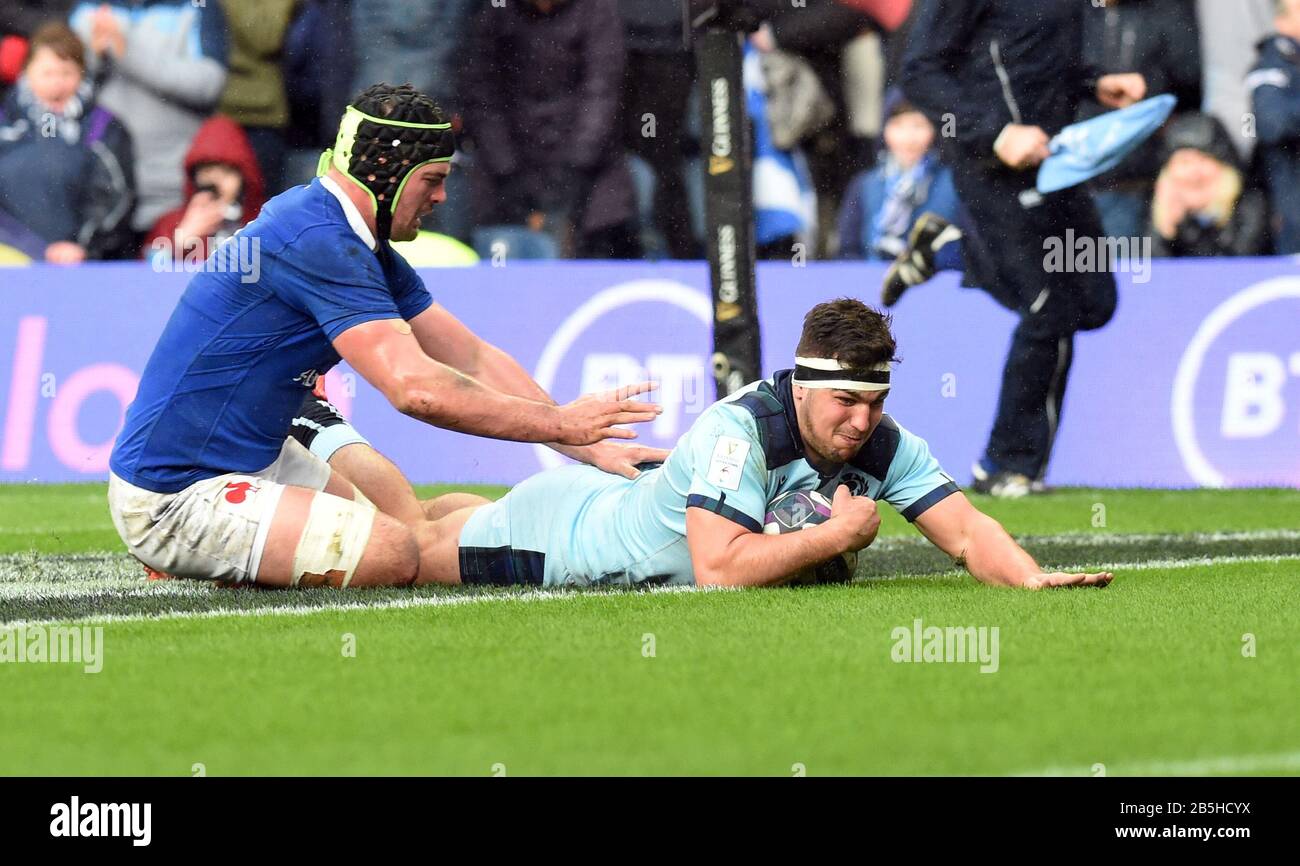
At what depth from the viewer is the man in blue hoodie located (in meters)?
12.5

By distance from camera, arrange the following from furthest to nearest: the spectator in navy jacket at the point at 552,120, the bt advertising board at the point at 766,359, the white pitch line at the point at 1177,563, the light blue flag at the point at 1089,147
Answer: the spectator in navy jacket at the point at 552,120 → the light blue flag at the point at 1089,147 → the bt advertising board at the point at 766,359 → the white pitch line at the point at 1177,563

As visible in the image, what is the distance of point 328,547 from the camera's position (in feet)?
23.3

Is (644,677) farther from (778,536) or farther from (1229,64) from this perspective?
(1229,64)

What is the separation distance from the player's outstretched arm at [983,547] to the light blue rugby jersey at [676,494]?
0.21 ft

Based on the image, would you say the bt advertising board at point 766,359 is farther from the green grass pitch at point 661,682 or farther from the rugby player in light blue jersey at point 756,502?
the rugby player in light blue jersey at point 756,502

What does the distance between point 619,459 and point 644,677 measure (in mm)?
2150

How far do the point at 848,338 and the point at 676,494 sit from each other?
2.58ft

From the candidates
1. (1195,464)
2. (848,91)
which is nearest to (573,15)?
(848,91)

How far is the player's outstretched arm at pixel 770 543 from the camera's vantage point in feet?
21.0

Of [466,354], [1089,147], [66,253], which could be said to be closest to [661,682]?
[466,354]

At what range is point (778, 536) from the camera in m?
6.56

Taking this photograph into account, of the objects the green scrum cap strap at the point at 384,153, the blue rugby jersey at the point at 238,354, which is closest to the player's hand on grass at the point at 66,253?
the blue rugby jersey at the point at 238,354

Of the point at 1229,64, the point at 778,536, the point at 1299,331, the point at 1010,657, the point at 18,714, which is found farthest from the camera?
the point at 1229,64

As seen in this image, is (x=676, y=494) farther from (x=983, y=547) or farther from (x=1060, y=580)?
(x=1060, y=580)
